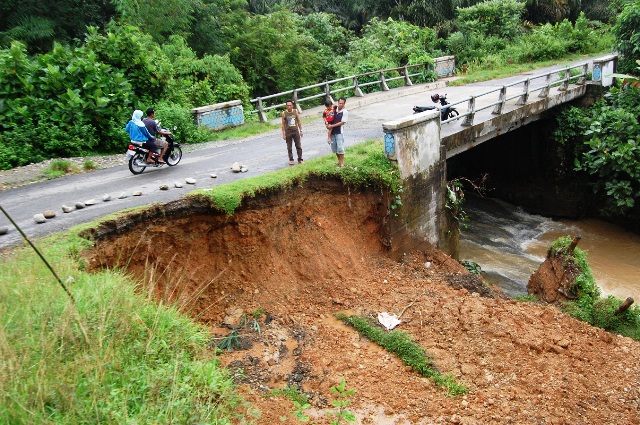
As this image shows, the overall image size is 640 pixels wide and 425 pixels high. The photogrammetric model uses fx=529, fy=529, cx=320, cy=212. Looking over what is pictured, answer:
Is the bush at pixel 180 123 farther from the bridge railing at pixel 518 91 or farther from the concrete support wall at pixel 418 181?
the bridge railing at pixel 518 91

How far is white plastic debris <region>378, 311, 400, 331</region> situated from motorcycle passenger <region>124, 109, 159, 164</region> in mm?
6014

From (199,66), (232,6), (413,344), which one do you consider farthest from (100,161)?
(232,6)

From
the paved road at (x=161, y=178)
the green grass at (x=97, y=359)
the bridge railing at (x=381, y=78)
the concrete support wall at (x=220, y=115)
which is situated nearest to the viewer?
the green grass at (x=97, y=359)

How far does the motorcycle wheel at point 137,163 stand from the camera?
11405mm

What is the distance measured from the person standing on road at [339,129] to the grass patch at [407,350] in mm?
3337

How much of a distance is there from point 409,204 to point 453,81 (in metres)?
12.3

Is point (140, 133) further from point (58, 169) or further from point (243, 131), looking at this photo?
point (243, 131)

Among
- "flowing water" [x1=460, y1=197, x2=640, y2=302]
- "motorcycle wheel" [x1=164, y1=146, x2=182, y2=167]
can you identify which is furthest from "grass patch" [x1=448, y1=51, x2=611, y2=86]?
"motorcycle wheel" [x1=164, y1=146, x2=182, y2=167]

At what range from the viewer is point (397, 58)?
79.9 feet

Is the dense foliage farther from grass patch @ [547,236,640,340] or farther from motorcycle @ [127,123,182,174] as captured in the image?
motorcycle @ [127,123,182,174]

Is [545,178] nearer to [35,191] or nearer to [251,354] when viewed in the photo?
[251,354]

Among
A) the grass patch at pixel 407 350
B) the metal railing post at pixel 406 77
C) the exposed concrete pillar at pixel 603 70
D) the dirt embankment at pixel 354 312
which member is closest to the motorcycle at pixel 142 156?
the dirt embankment at pixel 354 312

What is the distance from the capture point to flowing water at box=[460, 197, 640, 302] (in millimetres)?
14203

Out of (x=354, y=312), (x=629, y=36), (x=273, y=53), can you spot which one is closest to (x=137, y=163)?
(x=354, y=312)
